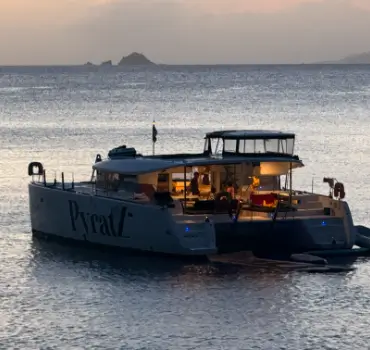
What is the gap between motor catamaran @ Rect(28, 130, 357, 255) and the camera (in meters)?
35.3

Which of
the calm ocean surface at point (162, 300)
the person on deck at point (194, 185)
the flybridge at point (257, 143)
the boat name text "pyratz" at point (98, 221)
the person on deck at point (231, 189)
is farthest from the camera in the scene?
the flybridge at point (257, 143)

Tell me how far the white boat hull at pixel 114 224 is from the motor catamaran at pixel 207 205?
3 cm

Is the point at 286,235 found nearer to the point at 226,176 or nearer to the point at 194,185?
the point at 226,176

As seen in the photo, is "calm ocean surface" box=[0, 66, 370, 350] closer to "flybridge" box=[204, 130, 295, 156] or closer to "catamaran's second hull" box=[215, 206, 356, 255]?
"catamaran's second hull" box=[215, 206, 356, 255]

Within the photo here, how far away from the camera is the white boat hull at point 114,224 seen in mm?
34781

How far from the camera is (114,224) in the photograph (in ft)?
121

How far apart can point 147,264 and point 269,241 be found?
147 inches

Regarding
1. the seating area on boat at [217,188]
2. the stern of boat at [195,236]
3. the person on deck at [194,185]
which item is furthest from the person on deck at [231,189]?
the stern of boat at [195,236]

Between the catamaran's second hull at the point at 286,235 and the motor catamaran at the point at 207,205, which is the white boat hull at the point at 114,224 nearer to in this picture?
the motor catamaran at the point at 207,205

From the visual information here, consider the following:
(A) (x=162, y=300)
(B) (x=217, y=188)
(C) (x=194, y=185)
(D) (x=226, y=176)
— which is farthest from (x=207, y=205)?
(A) (x=162, y=300)

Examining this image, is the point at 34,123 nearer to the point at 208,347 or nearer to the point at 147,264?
the point at 147,264

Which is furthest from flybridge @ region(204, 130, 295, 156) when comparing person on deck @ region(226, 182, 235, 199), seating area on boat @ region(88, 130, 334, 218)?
person on deck @ region(226, 182, 235, 199)

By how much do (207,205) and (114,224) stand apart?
301 centimetres

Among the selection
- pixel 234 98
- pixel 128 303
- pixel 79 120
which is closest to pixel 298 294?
pixel 128 303
